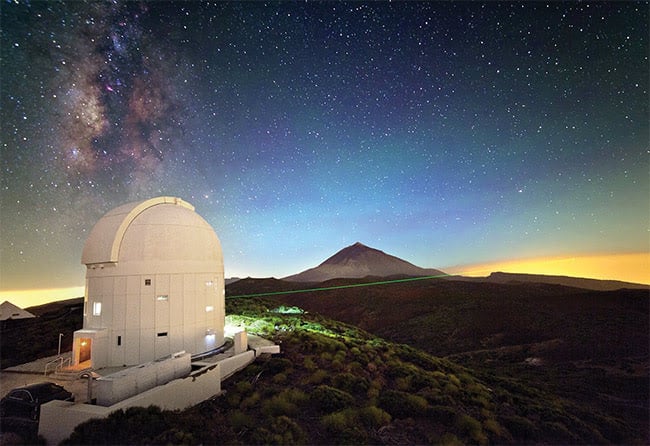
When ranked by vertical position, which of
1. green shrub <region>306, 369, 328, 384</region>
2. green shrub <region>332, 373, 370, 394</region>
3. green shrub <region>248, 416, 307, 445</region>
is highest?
green shrub <region>248, 416, 307, 445</region>

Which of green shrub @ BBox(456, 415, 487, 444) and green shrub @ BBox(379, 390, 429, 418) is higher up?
green shrub @ BBox(379, 390, 429, 418)

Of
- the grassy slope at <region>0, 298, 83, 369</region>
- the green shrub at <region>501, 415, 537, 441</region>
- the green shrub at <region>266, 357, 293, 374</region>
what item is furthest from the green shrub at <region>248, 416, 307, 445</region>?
the grassy slope at <region>0, 298, 83, 369</region>

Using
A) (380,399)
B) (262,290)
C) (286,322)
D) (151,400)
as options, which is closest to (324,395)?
(380,399)

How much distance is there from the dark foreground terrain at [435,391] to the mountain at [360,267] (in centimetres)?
10429

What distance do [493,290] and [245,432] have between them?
54541mm

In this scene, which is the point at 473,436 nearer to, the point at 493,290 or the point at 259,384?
the point at 259,384

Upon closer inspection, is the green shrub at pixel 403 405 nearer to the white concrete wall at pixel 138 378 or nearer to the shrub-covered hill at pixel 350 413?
the shrub-covered hill at pixel 350 413

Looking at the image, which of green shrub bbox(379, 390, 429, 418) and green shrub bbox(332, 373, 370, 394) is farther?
green shrub bbox(332, 373, 370, 394)

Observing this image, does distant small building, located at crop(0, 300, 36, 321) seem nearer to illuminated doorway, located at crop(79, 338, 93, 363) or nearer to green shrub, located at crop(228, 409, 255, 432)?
illuminated doorway, located at crop(79, 338, 93, 363)

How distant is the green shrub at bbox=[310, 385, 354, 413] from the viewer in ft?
Result: 32.8

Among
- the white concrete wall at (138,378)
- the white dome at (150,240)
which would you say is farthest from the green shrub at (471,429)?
the white dome at (150,240)

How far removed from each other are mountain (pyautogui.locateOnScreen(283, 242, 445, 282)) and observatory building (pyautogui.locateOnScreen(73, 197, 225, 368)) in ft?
397

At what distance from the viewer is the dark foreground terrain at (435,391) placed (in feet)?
27.0

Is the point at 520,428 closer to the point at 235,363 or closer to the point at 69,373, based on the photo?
the point at 235,363
